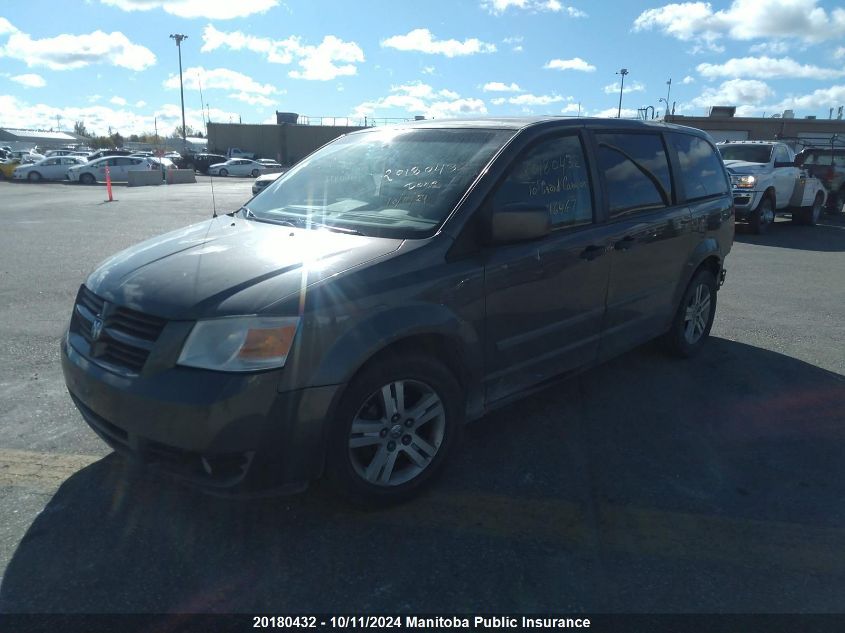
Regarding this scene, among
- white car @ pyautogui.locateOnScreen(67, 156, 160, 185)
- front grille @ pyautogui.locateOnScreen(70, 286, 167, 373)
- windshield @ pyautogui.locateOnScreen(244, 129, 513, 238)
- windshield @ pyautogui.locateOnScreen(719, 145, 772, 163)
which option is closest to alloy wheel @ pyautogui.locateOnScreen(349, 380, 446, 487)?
windshield @ pyautogui.locateOnScreen(244, 129, 513, 238)

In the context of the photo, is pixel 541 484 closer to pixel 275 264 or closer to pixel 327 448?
pixel 327 448

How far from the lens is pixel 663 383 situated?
16.5ft

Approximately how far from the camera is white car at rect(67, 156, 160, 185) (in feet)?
107

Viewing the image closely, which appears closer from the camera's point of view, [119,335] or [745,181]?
[119,335]

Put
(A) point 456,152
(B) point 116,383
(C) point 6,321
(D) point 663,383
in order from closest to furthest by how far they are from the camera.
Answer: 1. (B) point 116,383
2. (A) point 456,152
3. (D) point 663,383
4. (C) point 6,321

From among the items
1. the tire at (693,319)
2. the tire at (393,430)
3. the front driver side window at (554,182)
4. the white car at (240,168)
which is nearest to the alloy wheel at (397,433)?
the tire at (393,430)

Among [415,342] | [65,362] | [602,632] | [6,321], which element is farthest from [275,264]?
[6,321]

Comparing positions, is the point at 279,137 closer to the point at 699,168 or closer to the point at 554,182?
the point at 699,168

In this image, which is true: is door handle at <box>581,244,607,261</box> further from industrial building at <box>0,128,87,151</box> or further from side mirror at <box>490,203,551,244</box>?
industrial building at <box>0,128,87,151</box>

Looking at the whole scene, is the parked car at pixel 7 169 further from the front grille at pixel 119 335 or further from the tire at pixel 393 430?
the tire at pixel 393 430

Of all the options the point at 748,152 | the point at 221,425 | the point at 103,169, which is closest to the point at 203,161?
the point at 103,169

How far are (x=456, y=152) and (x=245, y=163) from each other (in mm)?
43837

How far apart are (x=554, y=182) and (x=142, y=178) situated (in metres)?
30.9

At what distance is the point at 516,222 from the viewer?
10.8ft
